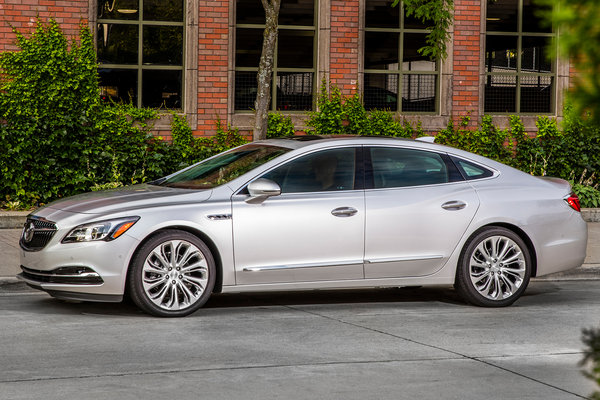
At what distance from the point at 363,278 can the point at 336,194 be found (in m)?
0.75

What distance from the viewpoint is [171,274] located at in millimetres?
8102

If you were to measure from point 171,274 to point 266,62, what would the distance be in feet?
19.0

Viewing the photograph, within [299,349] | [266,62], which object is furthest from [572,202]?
[266,62]

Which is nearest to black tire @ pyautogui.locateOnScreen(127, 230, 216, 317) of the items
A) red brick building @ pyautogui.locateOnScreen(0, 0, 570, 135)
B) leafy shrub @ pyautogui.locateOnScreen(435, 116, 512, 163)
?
red brick building @ pyautogui.locateOnScreen(0, 0, 570, 135)

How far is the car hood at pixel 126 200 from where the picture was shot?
8.13 meters

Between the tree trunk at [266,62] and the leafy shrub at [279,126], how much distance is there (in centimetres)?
202

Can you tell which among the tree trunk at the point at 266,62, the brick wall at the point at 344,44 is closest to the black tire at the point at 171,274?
the tree trunk at the point at 266,62

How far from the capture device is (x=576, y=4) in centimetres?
235

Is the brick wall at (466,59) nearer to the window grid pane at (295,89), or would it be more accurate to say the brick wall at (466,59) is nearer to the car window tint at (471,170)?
the window grid pane at (295,89)

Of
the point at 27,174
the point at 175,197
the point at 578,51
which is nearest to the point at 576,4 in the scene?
the point at 578,51

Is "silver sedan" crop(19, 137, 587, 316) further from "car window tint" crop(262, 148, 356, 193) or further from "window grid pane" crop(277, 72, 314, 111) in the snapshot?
"window grid pane" crop(277, 72, 314, 111)

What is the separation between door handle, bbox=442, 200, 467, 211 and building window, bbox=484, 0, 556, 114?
329 inches

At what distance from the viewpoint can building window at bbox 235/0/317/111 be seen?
1587 cm

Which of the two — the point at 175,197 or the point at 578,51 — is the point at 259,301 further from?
the point at 578,51
